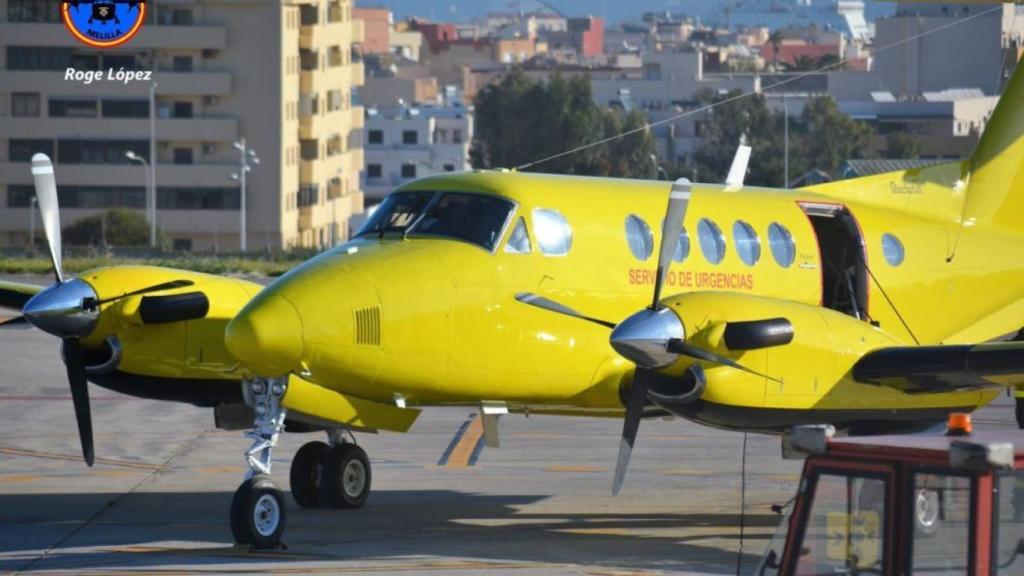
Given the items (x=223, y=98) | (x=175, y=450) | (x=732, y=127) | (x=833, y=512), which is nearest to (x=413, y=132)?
(x=732, y=127)

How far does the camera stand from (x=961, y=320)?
19.8 metres

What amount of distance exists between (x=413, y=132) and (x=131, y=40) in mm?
53840

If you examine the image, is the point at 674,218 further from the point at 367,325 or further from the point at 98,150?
the point at 98,150

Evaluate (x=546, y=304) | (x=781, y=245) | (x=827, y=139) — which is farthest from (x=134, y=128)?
(x=546, y=304)

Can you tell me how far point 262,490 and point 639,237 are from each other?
14.3 feet

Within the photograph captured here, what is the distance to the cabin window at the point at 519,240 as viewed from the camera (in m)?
17.0

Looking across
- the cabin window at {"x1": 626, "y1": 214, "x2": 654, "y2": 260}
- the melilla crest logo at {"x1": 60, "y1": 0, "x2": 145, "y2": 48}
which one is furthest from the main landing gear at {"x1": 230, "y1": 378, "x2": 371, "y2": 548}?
the melilla crest logo at {"x1": 60, "y1": 0, "x2": 145, "y2": 48}

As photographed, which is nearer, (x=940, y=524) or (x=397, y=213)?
(x=940, y=524)

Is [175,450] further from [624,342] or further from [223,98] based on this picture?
[223,98]

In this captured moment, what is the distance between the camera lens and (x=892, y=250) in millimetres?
19281

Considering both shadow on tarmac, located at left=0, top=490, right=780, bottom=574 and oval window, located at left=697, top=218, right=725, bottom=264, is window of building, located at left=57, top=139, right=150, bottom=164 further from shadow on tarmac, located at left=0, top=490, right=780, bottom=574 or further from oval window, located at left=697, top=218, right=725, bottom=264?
oval window, located at left=697, top=218, right=725, bottom=264

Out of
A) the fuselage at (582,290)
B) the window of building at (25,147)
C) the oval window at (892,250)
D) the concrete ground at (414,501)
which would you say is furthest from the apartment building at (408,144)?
the fuselage at (582,290)

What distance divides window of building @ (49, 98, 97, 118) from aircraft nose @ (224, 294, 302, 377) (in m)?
80.0

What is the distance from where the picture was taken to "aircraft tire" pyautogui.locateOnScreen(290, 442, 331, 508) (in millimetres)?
18828
